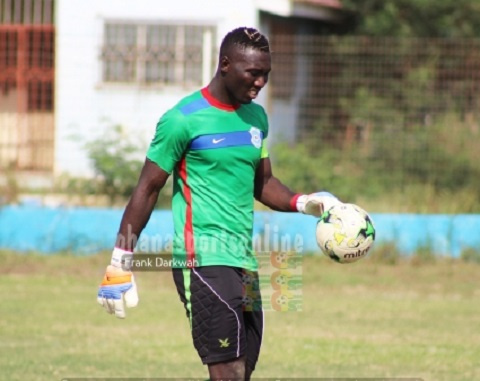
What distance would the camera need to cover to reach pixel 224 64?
5625 mm

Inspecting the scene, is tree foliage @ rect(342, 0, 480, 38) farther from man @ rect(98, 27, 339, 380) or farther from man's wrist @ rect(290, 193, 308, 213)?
man @ rect(98, 27, 339, 380)

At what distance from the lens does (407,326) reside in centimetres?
1050

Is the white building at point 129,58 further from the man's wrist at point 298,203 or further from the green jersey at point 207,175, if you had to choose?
the green jersey at point 207,175

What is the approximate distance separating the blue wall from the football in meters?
7.55

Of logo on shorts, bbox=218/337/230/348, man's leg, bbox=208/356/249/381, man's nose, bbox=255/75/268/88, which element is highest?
man's nose, bbox=255/75/268/88

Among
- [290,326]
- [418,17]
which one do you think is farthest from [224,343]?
[418,17]

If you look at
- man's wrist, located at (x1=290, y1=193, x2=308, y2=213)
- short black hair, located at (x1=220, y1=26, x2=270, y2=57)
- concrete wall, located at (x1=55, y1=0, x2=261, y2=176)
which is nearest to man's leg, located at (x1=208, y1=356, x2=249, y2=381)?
man's wrist, located at (x1=290, y1=193, x2=308, y2=213)

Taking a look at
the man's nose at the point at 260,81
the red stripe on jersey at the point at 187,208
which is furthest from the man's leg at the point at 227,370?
the man's nose at the point at 260,81

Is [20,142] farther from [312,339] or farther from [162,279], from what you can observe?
[312,339]

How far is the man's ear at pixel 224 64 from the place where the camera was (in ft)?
18.4

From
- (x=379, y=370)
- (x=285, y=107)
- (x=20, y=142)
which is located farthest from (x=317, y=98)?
(x=379, y=370)

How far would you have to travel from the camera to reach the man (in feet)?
17.9

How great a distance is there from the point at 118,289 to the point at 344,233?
1.29 meters

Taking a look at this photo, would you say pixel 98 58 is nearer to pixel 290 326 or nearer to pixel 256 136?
→ pixel 290 326
